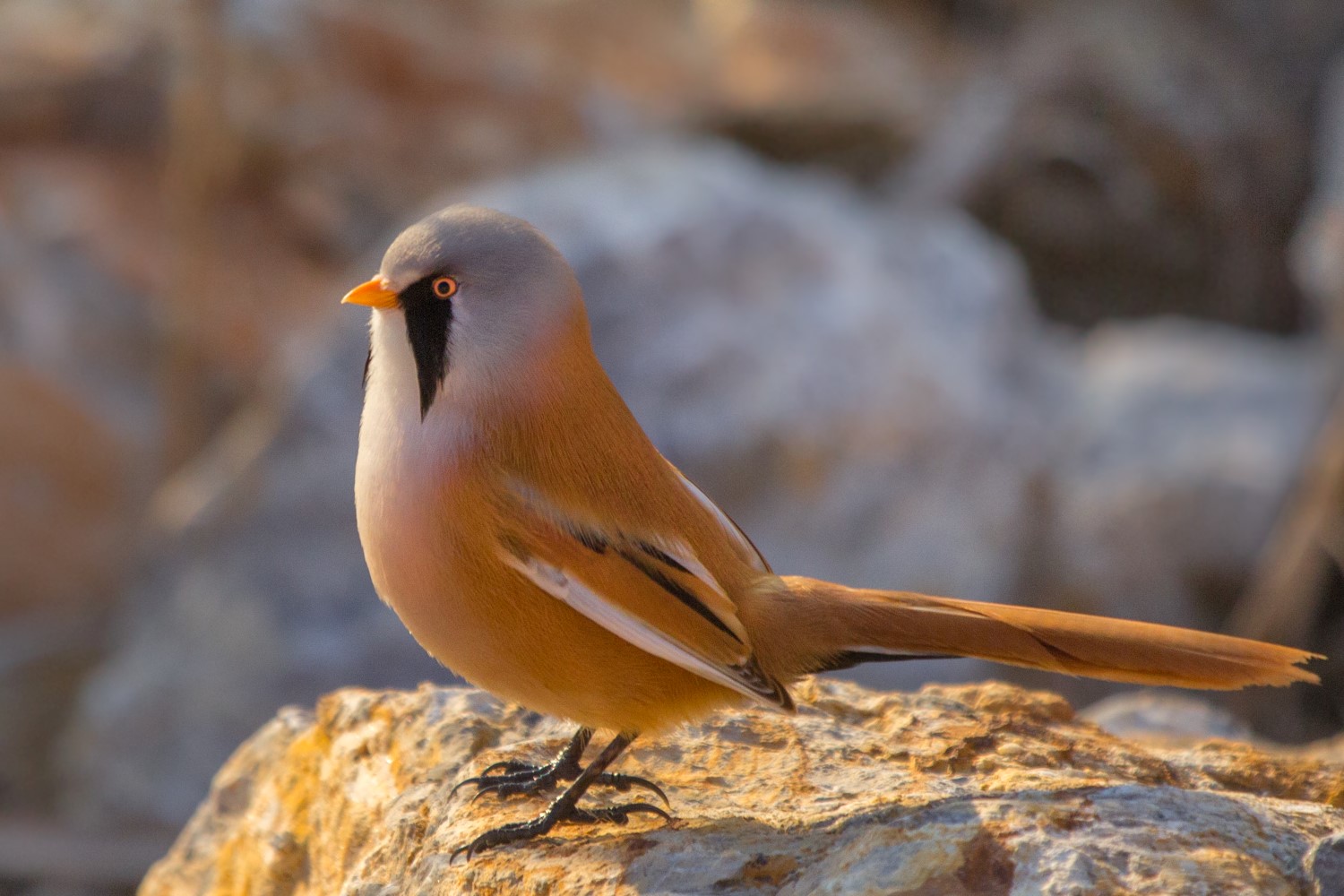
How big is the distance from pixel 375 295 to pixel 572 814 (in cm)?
116

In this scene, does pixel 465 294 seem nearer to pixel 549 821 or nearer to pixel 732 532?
pixel 732 532

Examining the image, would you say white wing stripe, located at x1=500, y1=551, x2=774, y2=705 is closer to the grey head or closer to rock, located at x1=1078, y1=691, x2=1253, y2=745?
Result: the grey head

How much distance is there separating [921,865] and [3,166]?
9250 millimetres

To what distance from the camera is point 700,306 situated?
21.6 ft

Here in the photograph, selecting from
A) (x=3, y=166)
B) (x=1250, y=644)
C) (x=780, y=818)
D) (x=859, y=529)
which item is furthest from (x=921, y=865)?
(x=3, y=166)

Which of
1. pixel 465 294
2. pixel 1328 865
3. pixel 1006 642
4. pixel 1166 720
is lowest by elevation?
pixel 1328 865

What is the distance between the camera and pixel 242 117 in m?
10.6

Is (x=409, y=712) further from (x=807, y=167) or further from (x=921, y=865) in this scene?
(x=807, y=167)

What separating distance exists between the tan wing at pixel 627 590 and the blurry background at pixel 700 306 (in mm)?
2195

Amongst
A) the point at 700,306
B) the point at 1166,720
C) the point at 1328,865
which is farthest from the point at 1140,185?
the point at 1328,865

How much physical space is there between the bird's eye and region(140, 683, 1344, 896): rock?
1035 mm

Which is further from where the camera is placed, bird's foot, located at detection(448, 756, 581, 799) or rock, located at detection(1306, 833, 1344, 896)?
bird's foot, located at detection(448, 756, 581, 799)

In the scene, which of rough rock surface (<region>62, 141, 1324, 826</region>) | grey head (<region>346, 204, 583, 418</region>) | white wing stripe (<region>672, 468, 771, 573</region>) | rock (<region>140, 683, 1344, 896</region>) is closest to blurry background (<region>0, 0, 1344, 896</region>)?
rough rock surface (<region>62, 141, 1324, 826</region>)

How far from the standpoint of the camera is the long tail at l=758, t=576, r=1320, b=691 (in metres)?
2.82
